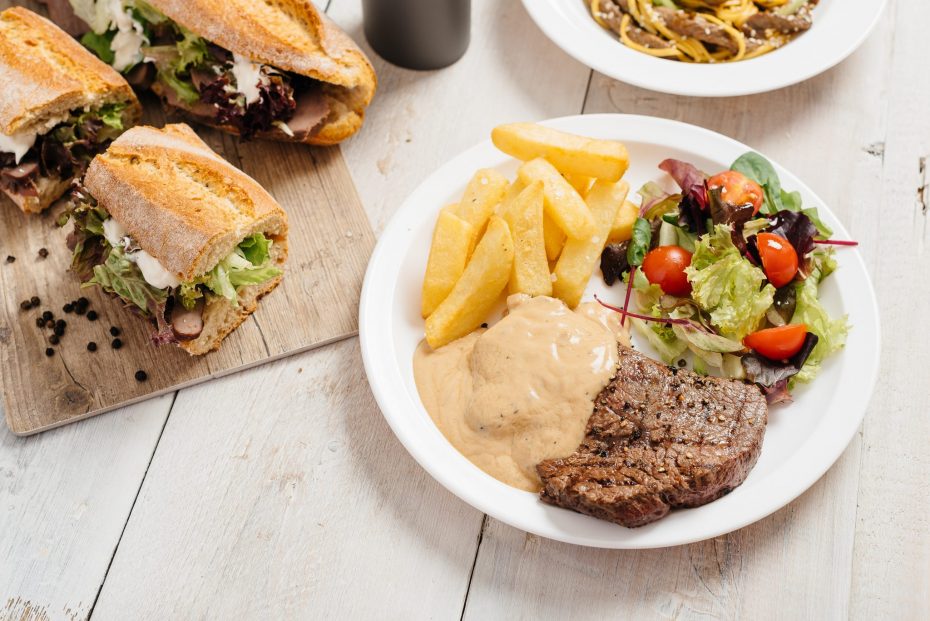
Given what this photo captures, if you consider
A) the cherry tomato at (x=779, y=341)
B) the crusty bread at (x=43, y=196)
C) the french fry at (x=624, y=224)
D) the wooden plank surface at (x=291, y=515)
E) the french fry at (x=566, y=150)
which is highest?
the french fry at (x=566, y=150)

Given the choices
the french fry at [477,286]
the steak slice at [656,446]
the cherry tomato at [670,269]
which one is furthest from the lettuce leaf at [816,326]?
the french fry at [477,286]

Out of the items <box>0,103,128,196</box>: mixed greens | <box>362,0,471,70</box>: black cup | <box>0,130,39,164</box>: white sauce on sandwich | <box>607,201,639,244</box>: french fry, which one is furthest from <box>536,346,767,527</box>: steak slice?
<box>0,130,39,164</box>: white sauce on sandwich

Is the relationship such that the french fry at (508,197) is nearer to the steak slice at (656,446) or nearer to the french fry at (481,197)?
the french fry at (481,197)

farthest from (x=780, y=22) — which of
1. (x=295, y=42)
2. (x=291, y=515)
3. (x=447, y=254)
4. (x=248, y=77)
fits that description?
(x=291, y=515)

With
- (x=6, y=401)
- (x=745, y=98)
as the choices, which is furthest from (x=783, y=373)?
(x=6, y=401)

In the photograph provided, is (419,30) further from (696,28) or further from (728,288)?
(728,288)

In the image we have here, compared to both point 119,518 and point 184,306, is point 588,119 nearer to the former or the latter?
point 184,306
